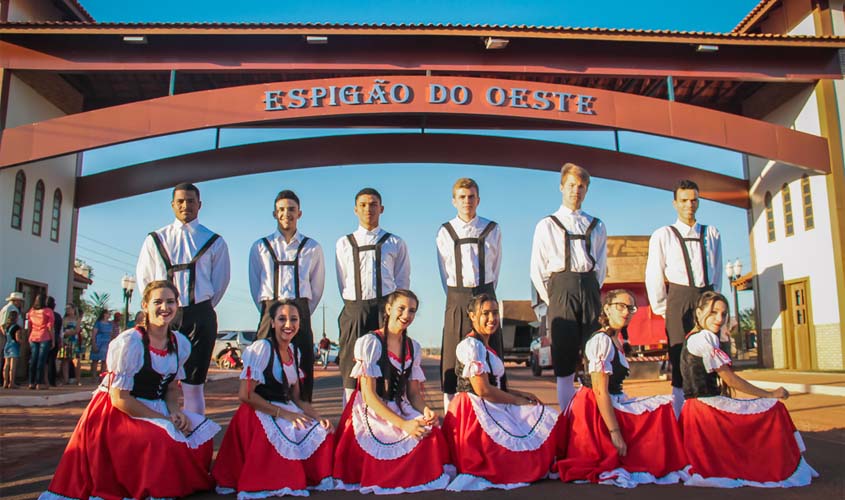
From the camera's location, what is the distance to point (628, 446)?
3889mm

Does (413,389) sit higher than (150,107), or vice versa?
(150,107)

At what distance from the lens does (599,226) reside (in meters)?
4.78

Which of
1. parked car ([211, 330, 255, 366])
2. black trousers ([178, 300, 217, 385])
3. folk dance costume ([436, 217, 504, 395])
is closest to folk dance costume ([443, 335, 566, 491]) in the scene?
folk dance costume ([436, 217, 504, 395])

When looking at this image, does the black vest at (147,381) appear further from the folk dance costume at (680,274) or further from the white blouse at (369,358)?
the folk dance costume at (680,274)

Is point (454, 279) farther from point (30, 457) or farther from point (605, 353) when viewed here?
point (30, 457)

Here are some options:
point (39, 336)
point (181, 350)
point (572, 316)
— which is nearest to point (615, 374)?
point (572, 316)

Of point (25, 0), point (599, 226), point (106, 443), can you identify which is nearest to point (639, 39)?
point (599, 226)

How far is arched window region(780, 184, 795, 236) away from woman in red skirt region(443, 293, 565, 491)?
506 inches

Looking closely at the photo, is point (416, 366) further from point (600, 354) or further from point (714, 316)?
point (714, 316)

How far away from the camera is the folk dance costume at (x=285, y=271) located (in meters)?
4.97

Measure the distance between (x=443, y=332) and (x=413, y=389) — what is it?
25.3 inches

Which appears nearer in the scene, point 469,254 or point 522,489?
point 522,489

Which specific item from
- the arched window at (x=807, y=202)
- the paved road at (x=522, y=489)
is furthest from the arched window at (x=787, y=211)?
the paved road at (x=522, y=489)

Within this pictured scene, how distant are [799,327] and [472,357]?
13011mm
